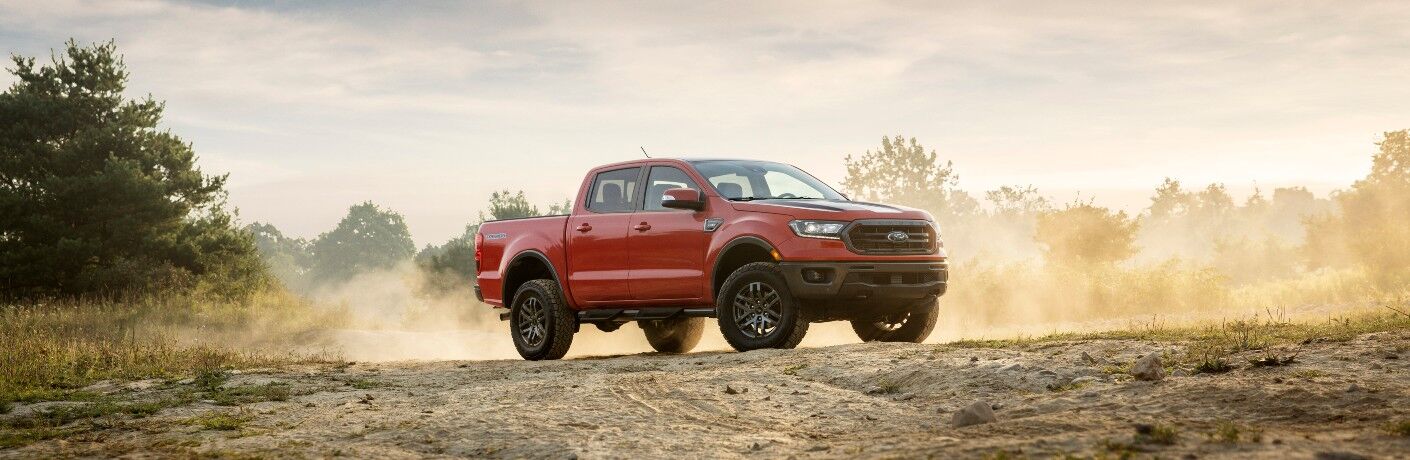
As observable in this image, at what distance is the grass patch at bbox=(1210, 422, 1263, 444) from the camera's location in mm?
5391

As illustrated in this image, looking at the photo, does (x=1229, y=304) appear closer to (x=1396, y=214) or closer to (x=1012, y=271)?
(x=1012, y=271)

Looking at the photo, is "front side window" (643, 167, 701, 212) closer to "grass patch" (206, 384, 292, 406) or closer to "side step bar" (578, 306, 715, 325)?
"side step bar" (578, 306, 715, 325)

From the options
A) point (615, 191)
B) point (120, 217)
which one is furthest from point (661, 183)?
point (120, 217)

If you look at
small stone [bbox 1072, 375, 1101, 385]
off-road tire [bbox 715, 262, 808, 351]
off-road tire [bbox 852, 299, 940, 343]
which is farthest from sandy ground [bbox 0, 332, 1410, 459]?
off-road tire [bbox 852, 299, 940, 343]

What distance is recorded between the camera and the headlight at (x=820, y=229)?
10805 millimetres

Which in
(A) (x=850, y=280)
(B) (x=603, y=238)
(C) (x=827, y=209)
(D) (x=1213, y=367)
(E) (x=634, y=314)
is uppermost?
(C) (x=827, y=209)

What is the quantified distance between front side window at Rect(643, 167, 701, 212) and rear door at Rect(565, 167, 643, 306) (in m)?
0.14

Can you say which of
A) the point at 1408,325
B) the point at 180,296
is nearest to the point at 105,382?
the point at 1408,325

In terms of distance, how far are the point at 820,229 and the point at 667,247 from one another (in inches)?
66.1

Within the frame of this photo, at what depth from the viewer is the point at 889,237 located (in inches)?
436

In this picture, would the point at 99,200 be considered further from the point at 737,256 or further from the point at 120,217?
the point at 737,256

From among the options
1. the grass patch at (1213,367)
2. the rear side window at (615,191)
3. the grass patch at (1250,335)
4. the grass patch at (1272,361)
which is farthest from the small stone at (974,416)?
the rear side window at (615,191)

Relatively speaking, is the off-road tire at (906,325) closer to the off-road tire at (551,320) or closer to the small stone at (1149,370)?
the off-road tire at (551,320)

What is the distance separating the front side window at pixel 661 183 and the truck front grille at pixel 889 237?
185cm
